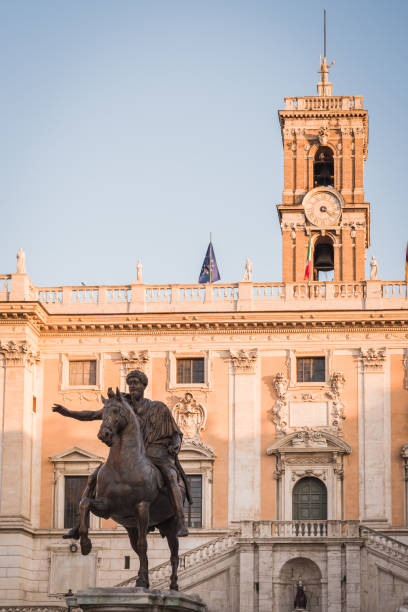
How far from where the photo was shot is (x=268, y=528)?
150 ft

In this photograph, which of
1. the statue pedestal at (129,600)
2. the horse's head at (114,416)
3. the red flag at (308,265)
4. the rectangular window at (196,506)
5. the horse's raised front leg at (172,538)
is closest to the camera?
the statue pedestal at (129,600)

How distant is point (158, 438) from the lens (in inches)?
740

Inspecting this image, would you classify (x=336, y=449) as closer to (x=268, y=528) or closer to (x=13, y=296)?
(x=268, y=528)

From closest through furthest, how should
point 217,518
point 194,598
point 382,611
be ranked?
point 194,598 → point 382,611 → point 217,518

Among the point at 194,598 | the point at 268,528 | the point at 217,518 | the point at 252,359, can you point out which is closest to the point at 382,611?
the point at 268,528

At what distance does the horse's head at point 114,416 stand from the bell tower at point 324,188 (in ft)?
126

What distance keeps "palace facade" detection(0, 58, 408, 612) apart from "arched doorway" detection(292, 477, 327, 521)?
0.05 meters

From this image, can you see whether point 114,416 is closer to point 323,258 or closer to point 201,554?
point 201,554

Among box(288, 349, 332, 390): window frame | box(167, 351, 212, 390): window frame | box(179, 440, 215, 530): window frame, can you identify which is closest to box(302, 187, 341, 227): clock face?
box(288, 349, 332, 390): window frame

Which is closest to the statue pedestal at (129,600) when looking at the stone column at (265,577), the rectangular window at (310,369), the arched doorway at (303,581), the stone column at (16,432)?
the stone column at (265,577)

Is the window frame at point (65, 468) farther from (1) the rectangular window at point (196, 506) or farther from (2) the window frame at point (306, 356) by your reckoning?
(2) the window frame at point (306, 356)

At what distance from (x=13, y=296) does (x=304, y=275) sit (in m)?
12.5

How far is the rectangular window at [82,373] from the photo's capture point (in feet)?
170

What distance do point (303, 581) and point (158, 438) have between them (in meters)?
28.1
